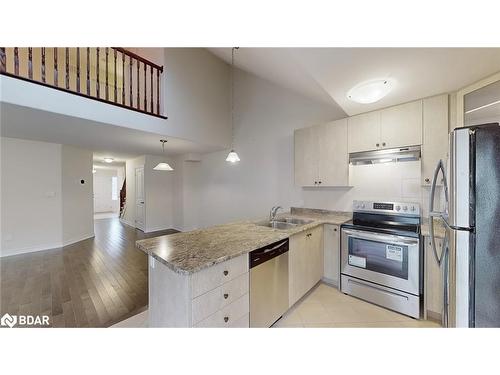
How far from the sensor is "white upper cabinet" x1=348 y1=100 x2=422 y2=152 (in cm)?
216

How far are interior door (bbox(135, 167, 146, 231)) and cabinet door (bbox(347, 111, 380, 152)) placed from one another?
561 centimetres

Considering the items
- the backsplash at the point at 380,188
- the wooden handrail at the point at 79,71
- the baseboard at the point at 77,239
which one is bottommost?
the baseboard at the point at 77,239

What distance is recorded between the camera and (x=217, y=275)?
130 centimetres

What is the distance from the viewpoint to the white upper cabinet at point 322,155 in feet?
8.76

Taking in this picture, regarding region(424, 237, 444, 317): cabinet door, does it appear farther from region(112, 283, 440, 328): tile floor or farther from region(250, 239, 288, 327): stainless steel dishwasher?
region(250, 239, 288, 327): stainless steel dishwasher

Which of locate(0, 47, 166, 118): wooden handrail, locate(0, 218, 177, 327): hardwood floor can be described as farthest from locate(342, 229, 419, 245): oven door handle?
locate(0, 47, 166, 118): wooden handrail

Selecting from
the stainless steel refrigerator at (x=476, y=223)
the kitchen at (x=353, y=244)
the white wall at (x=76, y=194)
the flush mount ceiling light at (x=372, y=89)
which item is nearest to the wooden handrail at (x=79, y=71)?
the white wall at (x=76, y=194)

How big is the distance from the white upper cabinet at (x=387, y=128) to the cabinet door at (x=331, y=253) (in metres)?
1.09

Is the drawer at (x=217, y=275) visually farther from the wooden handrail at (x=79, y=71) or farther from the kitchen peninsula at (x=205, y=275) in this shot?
the wooden handrail at (x=79, y=71)

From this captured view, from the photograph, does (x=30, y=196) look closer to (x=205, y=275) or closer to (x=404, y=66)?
(x=205, y=275)

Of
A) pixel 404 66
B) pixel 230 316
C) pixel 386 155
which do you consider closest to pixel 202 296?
pixel 230 316

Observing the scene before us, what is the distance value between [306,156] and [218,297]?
236 cm
